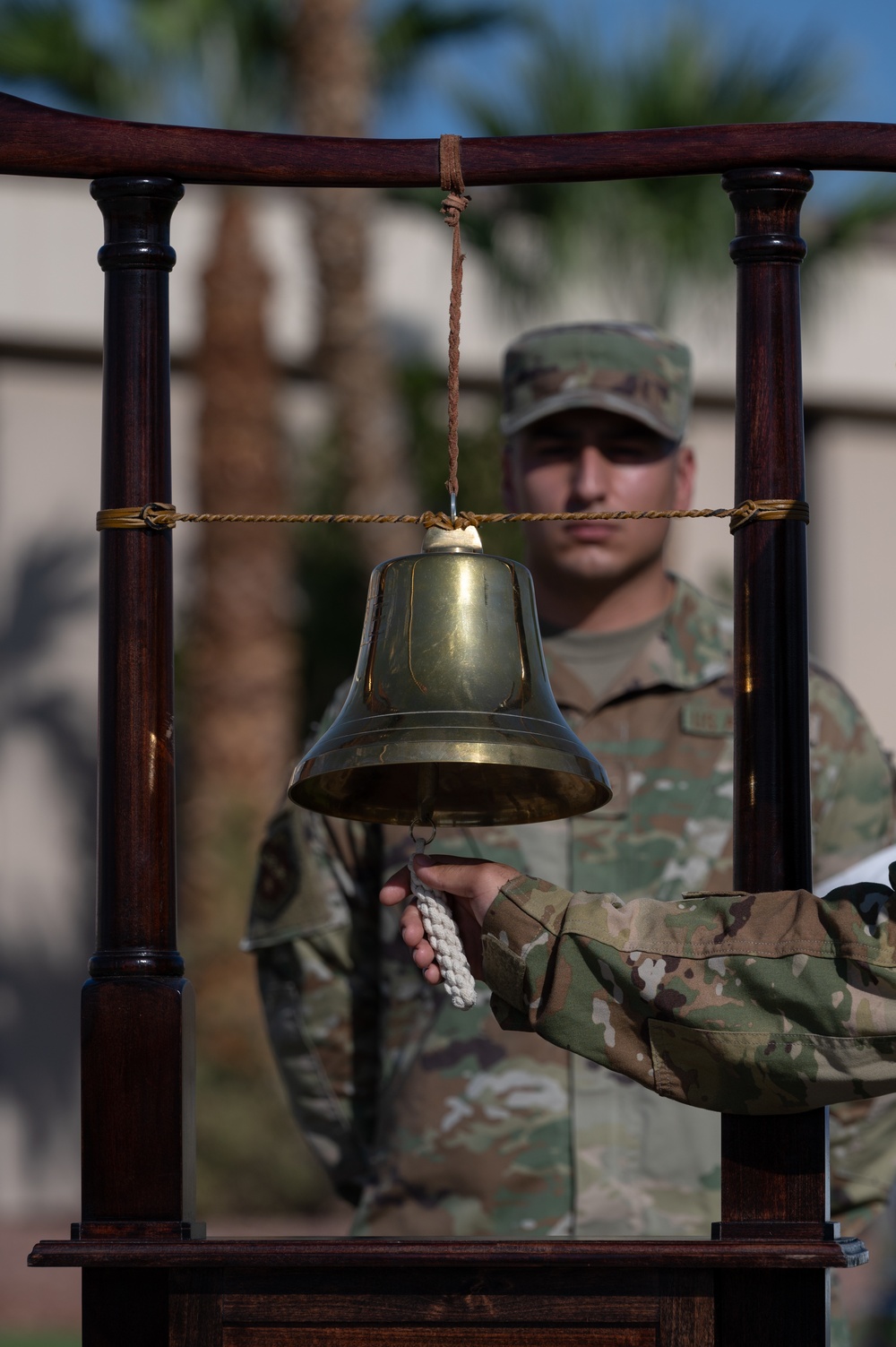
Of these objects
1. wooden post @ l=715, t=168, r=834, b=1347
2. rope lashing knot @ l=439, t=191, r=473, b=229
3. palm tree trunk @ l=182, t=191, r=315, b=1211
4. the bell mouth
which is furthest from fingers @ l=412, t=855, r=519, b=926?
palm tree trunk @ l=182, t=191, r=315, b=1211

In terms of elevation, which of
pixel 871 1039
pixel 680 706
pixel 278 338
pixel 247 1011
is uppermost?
pixel 278 338

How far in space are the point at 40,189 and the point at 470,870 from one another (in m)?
10.8

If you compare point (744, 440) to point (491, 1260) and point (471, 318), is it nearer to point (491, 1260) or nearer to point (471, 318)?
point (491, 1260)

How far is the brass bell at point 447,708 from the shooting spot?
2.06 meters

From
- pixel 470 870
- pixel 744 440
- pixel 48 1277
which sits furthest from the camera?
pixel 48 1277

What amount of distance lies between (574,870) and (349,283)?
9399 mm

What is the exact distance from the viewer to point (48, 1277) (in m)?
10.5

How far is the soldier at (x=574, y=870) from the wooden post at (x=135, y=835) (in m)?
0.82

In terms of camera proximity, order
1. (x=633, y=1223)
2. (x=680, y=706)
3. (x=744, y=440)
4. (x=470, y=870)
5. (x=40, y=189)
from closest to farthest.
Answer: (x=470, y=870)
(x=744, y=440)
(x=633, y=1223)
(x=680, y=706)
(x=40, y=189)

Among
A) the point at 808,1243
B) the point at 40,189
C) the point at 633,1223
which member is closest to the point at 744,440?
the point at 808,1243

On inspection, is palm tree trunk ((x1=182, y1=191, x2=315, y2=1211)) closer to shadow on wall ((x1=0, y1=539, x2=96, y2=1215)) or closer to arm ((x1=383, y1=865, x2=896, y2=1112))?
shadow on wall ((x1=0, y1=539, x2=96, y2=1215))

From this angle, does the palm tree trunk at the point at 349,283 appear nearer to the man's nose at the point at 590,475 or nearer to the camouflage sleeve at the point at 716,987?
the man's nose at the point at 590,475

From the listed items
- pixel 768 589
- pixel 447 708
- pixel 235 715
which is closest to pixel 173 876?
pixel 447 708

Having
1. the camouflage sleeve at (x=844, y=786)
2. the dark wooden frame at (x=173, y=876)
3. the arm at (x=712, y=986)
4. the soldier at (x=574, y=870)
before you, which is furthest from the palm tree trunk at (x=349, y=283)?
the arm at (x=712, y=986)
